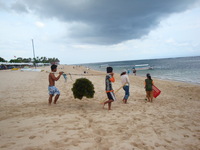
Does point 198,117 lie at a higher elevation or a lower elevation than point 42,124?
lower

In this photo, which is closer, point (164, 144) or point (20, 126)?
point (164, 144)

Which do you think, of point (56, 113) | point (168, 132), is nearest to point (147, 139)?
point (168, 132)

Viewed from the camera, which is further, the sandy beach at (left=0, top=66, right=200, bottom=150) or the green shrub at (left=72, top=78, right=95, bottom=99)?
the green shrub at (left=72, top=78, right=95, bottom=99)

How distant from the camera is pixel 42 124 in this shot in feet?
12.6

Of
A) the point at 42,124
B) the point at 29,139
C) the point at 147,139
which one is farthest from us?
the point at 42,124

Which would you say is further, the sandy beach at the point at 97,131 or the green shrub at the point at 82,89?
the green shrub at the point at 82,89

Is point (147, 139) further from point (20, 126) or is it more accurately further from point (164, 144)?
point (20, 126)

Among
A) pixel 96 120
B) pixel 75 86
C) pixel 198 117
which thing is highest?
pixel 75 86

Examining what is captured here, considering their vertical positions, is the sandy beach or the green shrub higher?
the green shrub

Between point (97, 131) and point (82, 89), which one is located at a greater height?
point (82, 89)

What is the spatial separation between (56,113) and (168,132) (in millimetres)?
3886

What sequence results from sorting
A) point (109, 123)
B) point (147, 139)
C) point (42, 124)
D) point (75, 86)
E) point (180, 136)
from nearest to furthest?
point (147, 139), point (180, 136), point (42, 124), point (109, 123), point (75, 86)

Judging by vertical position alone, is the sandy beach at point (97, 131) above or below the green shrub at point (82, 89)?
below

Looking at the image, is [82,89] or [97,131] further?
[82,89]
